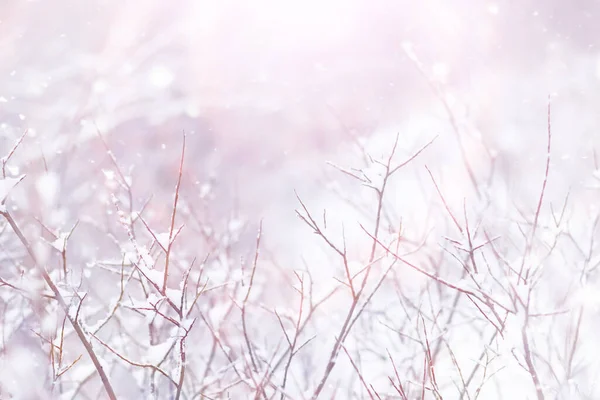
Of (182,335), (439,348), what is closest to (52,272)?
(182,335)

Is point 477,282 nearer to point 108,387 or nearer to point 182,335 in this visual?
point 182,335

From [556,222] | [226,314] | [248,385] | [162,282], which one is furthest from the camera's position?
[226,314]

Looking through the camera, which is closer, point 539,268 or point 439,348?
point 539,268

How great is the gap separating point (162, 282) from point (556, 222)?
8.53 feet

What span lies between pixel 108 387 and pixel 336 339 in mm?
1024

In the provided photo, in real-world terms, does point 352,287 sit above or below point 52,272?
below

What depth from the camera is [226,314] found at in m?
4.01

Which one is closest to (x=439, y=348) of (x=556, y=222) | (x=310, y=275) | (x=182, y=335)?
(x=556, y=222)

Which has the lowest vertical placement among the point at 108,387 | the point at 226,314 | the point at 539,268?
the point at 108,387

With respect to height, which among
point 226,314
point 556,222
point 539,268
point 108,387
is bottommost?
point 108,387

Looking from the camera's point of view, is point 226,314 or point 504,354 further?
point 226,314

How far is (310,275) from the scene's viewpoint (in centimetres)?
258

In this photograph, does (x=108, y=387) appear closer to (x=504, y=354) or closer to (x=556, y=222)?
(x=504, y=354)

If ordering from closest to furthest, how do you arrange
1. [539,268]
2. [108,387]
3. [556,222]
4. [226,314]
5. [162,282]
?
1. [162,282]
2. [108,387]
3. [539,268]
4. [556,222]
5. [226,314]
